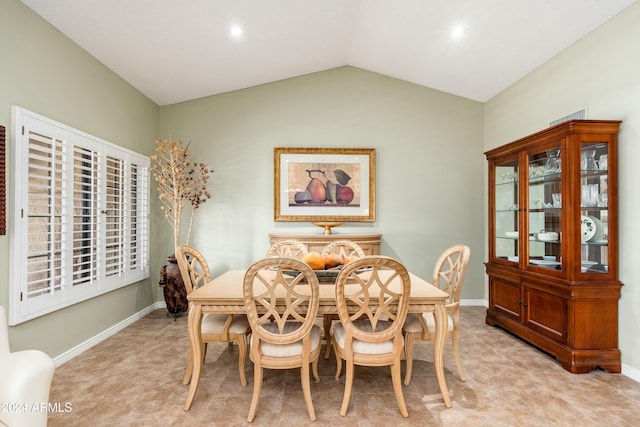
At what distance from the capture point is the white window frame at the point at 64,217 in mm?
2406

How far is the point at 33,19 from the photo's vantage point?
8.34 ft

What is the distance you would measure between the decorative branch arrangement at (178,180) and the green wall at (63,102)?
392mm

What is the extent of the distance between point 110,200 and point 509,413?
392 cm

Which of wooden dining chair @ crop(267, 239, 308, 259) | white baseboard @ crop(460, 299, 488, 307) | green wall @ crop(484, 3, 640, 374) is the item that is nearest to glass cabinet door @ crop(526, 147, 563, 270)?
green wall @ crop(484, 3, 640, 374)

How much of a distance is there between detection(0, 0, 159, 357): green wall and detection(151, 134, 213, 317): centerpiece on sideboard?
0.39 metres

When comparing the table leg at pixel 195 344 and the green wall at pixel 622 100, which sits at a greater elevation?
the green wall at pixel 622 100

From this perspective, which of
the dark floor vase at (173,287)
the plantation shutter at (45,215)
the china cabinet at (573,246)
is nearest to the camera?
the plantation shutter at (45,215)

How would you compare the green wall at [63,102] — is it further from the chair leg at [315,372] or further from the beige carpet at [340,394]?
the chair leg at [315,372]

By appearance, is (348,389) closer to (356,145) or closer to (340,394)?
(340,394)

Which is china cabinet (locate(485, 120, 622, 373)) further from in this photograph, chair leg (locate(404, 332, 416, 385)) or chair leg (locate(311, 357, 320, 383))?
chair leg (locate(311, 357, 320, 383))

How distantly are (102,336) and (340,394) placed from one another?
255 cm

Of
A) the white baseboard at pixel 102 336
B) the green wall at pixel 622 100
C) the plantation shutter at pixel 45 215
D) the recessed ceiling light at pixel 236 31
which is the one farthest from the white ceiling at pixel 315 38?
the white baseboard at pixel 102 336

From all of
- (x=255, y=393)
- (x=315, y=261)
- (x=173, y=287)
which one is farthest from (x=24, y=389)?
(x=173, y=287)

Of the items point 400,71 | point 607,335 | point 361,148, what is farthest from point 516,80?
point 607,335
